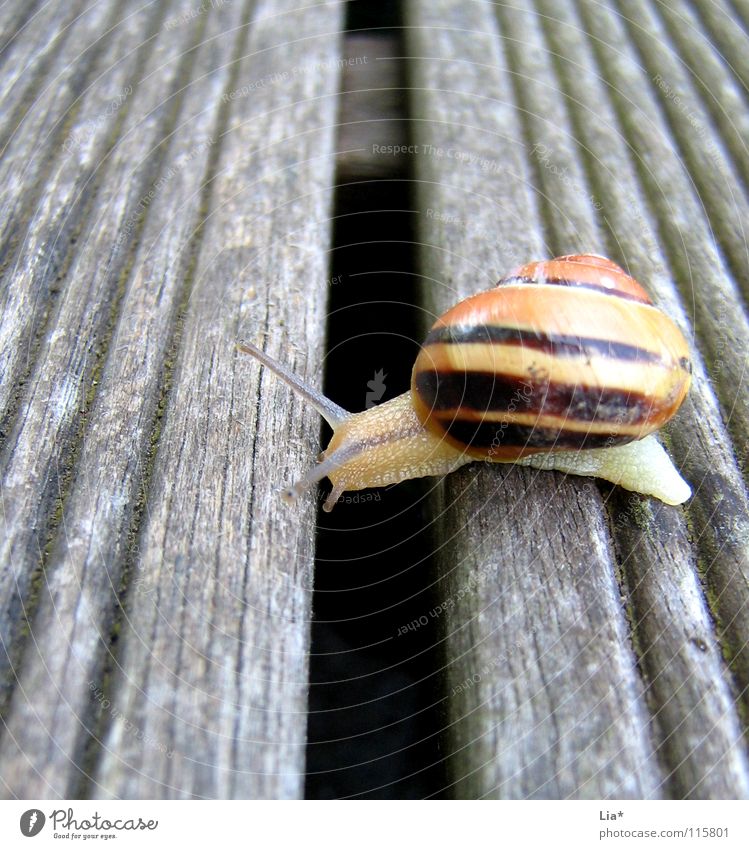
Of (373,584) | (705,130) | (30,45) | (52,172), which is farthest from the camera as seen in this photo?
(30,45)

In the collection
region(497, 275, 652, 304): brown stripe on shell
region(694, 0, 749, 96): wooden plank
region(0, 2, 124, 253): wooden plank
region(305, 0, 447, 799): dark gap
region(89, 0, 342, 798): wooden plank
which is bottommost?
region(305, 0, 447, 799): dark gap

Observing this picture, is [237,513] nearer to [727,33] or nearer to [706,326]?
[706,326]

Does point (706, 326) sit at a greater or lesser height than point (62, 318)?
lesser

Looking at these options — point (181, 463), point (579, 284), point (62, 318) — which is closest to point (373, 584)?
point (181, 463)

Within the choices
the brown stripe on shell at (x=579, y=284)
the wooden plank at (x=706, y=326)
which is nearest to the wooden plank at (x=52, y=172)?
the brown stripe on shell at (x=579, y=284)

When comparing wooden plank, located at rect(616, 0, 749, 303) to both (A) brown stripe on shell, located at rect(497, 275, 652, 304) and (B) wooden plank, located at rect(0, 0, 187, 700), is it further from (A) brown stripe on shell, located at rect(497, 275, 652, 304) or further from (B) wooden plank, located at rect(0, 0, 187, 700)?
(B) wooden plank, located at rect(0, 0, 187, 700)

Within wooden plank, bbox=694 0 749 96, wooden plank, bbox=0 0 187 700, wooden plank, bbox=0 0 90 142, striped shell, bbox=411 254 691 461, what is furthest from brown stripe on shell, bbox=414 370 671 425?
wooden plank, bbox=0 0 90 142

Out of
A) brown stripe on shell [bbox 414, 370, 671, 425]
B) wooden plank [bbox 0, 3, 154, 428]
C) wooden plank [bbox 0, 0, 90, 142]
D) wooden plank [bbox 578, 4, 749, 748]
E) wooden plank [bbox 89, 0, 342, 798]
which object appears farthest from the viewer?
wooden plank [bbox 0, 0, 90, 142]
